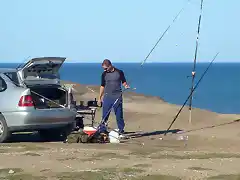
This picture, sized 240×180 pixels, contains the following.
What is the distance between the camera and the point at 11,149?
40.8 ft

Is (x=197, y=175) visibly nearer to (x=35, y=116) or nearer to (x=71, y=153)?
(x=71, y=153)

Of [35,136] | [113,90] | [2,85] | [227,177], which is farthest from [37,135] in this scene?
[227,177]

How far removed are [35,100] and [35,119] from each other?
46 centimetres

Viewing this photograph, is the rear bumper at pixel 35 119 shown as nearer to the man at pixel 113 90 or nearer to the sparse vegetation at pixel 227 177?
the man at pixel 113 90

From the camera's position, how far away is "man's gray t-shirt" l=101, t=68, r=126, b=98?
50.1ft

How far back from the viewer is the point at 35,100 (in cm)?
1416

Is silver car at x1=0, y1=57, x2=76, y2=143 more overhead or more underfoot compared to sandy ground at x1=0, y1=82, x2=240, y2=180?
more overhead

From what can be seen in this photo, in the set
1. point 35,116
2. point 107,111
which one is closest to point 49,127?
point 35,116

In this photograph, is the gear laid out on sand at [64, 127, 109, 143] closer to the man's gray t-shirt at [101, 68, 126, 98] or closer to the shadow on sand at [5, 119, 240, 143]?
the shadow on sand at [5, 119, 240, 143]

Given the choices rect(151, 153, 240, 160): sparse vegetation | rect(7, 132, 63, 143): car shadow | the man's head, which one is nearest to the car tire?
rect(7, 132, 63, 143): car shadow

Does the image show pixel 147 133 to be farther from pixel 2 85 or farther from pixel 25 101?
pixel 2 85

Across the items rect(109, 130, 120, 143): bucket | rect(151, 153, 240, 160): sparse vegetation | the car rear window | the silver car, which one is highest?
the car rear window

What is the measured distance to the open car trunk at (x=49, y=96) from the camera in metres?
14.2

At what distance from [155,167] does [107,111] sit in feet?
17.0
